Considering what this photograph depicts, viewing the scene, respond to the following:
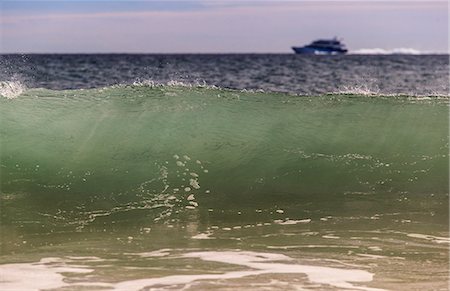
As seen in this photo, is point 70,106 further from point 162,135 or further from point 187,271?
point 187,271

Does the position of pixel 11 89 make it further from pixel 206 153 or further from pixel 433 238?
pixel 433 238

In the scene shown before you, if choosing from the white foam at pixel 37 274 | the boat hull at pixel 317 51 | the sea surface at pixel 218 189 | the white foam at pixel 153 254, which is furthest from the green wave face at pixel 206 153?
the boat hull at pixel 317 51

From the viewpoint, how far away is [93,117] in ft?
35.4

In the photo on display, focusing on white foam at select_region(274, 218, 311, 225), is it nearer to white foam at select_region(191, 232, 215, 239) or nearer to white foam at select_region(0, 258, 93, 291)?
white foam at select_region(191, 232, 215, 239)

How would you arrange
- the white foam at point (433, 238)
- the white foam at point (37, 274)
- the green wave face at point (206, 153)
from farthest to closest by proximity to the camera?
the green wave face at point (206, 153)
the white foam at point (433, 238)
the white foam at point (37, 274)

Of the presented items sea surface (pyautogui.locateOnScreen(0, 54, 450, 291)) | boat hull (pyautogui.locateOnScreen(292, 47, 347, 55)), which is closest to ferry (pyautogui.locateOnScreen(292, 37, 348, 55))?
boat hull (pyautogui.locateOnScreen(292, 47, 347, 55))

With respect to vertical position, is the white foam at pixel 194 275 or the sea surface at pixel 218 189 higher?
the sea surface at pixel 218 189

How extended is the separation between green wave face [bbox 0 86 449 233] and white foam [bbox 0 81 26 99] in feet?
0.66

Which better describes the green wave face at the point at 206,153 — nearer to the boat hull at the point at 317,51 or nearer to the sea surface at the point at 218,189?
the sea surface at the point at 218,189

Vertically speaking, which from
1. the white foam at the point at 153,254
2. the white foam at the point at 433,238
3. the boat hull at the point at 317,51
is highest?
the boat hull at the point at 317,51

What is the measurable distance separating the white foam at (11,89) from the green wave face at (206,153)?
202 mm

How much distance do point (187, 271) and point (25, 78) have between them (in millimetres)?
8255

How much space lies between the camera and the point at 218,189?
8.37 meters

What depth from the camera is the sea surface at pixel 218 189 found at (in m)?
5.70
